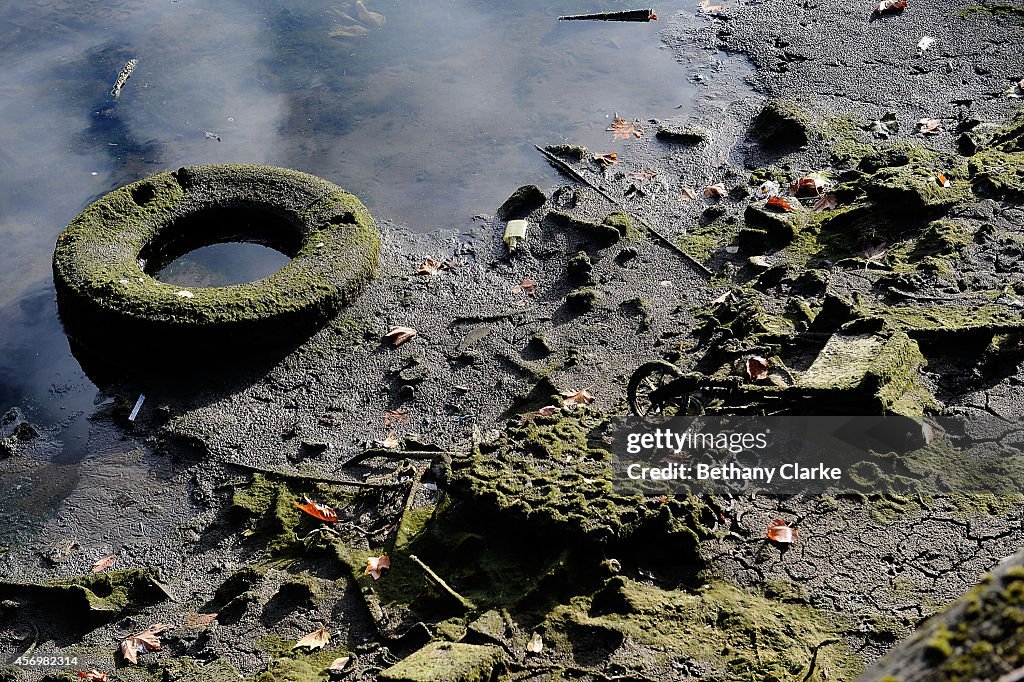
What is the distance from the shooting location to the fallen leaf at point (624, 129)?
7613 mm

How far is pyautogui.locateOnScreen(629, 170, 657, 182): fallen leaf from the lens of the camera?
23.1ft

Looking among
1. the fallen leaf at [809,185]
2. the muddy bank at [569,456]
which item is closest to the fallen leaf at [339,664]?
the muddy bank at [569,456]

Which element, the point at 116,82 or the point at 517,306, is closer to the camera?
the point at 517,306

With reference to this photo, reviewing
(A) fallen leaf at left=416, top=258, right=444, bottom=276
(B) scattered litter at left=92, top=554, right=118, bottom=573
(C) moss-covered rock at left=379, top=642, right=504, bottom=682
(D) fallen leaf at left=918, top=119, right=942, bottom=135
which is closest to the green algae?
(C) moss-covered rock at left=379, top=642, right=504, bottom=682

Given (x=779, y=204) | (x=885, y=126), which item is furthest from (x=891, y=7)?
(x=779, y=204)

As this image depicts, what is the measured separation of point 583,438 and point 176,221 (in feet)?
11.6

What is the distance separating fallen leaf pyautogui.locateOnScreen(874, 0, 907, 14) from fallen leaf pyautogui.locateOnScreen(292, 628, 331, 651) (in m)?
8.40

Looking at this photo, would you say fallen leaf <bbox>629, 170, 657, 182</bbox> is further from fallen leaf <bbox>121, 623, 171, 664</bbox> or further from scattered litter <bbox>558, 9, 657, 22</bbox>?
fallen leaf <bbox>121, 623, 171, 664</bbox>

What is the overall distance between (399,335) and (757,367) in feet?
7.35

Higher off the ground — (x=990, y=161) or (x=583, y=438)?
(x=990, y=161)

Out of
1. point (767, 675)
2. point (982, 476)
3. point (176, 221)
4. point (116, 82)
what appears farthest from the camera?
point (116, 82)

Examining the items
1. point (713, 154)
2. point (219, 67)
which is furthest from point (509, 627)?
point (219, 67)

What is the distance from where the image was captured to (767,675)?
3.35 meters

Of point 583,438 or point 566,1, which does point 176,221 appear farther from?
point 566,1
